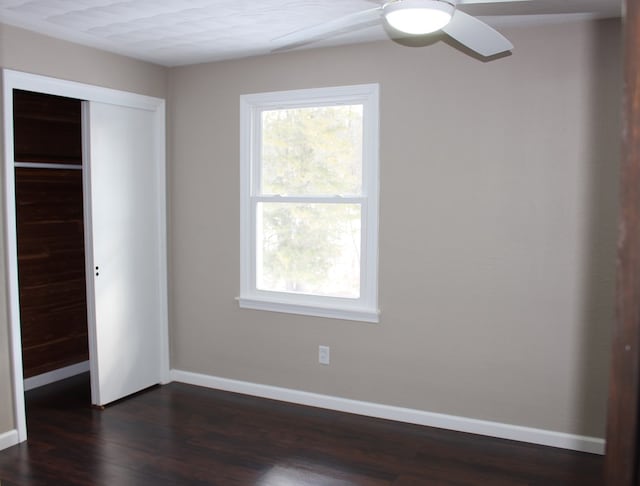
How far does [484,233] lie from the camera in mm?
3314

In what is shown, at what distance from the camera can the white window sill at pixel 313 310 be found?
12.0ft

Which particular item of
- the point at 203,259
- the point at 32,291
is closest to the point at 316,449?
the point at 203,259

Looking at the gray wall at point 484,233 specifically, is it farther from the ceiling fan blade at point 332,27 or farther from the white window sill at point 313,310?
the ceiling fan blade at point 332,27

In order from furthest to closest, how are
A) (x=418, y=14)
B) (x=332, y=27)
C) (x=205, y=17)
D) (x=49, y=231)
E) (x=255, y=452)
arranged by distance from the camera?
(x=49, y=231) < (x=255, y=452) < (x=205, y=17) < (x=332, y=27) < (x=418, y=14)

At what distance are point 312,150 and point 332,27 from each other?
1427 mm

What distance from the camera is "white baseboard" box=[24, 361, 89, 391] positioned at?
13.7ft

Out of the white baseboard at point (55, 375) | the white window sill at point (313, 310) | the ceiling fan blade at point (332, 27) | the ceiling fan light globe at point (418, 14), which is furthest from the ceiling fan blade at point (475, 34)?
the white baseboard at point (55, 375)

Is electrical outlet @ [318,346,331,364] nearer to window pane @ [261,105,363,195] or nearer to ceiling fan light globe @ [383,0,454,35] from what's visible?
window pane @ [261,105,363,195]

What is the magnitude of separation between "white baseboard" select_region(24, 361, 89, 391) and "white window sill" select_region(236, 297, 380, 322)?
155cm

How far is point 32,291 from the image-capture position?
422 cm

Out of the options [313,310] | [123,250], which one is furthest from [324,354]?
[123,250]

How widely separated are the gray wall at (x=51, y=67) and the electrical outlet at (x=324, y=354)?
1.86m

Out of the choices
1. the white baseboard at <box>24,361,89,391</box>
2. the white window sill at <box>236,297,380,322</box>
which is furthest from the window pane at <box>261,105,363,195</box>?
the white baseboard at <box>24,361,89,391</box>

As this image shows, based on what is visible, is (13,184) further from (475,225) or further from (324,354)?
(475,225)
